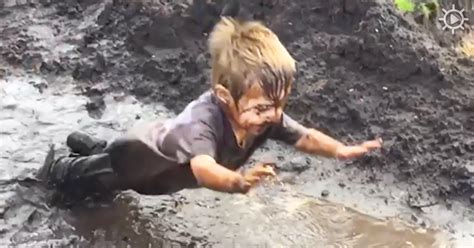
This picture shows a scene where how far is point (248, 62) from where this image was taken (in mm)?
3498

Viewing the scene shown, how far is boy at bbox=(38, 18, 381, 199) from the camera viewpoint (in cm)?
349

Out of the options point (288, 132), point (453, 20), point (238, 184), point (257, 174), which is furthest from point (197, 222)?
point (453, 20)

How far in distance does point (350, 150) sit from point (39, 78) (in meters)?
2.59

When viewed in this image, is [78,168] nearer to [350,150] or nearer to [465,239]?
[350,150]

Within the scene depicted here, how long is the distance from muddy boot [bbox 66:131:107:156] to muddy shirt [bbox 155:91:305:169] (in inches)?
27.8

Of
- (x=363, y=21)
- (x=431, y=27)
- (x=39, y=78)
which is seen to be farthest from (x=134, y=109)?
(x=431, y=27)

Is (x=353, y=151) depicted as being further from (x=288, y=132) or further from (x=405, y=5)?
(x=405, y=5)

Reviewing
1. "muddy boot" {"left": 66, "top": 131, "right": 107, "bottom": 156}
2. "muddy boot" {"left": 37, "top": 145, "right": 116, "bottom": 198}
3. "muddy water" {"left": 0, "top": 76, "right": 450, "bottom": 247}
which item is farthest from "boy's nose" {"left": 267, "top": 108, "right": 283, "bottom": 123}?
"muddy boot" {"left": 66, "top": 131, "right": 107, "bottom": 156}

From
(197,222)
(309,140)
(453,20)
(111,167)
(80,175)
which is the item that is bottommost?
(197,222)

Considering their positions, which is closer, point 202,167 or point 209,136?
point 202,167

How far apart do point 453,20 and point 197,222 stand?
201 centimetres

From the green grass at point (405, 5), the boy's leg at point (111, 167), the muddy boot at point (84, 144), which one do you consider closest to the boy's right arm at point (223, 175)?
the boy's leg at point (111, 167)

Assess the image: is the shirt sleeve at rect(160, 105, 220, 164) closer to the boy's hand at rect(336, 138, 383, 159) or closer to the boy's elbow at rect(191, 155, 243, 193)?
the boy's elbow at rect(191, 155, 243, 193)

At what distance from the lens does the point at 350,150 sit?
12.1ft
